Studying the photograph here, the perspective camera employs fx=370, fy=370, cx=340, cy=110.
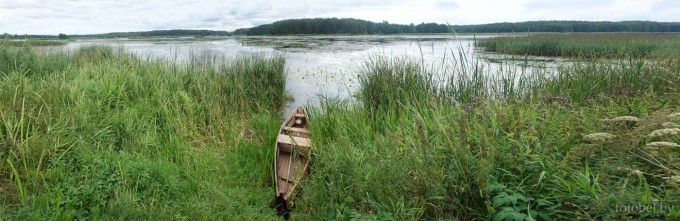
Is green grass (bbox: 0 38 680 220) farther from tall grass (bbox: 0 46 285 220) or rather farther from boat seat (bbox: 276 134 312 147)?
boat seat (bbox: 276 134 312 147)

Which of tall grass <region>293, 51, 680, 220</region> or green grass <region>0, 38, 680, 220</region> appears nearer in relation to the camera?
tall grass <region>293, 51, 680, 220</region>

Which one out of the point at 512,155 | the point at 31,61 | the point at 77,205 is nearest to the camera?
the point at 512,155

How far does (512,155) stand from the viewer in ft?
9.23

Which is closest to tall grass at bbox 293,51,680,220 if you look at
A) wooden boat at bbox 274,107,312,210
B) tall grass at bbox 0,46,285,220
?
wooden boat at bbox 274,107,312,210

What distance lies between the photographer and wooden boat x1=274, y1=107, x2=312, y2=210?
4141 millimetres

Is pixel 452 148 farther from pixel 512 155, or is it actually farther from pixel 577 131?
pixel 577 131

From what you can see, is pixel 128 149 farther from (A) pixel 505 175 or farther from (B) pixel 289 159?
(A) pixel 505 175

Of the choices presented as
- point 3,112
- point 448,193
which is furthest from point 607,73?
point 3,112

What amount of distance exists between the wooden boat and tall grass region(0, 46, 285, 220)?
0.69 ft

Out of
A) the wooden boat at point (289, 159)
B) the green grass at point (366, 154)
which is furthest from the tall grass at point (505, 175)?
the wooden boat at point (289, 159)

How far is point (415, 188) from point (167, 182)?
2700mm

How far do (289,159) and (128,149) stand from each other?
2062 mm

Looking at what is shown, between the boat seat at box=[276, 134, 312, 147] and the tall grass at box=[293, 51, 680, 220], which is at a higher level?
the tall grass at box=[293, 51, 680, 220]

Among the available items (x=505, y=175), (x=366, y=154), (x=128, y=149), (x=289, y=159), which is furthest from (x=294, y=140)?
(x=505, y=175)
